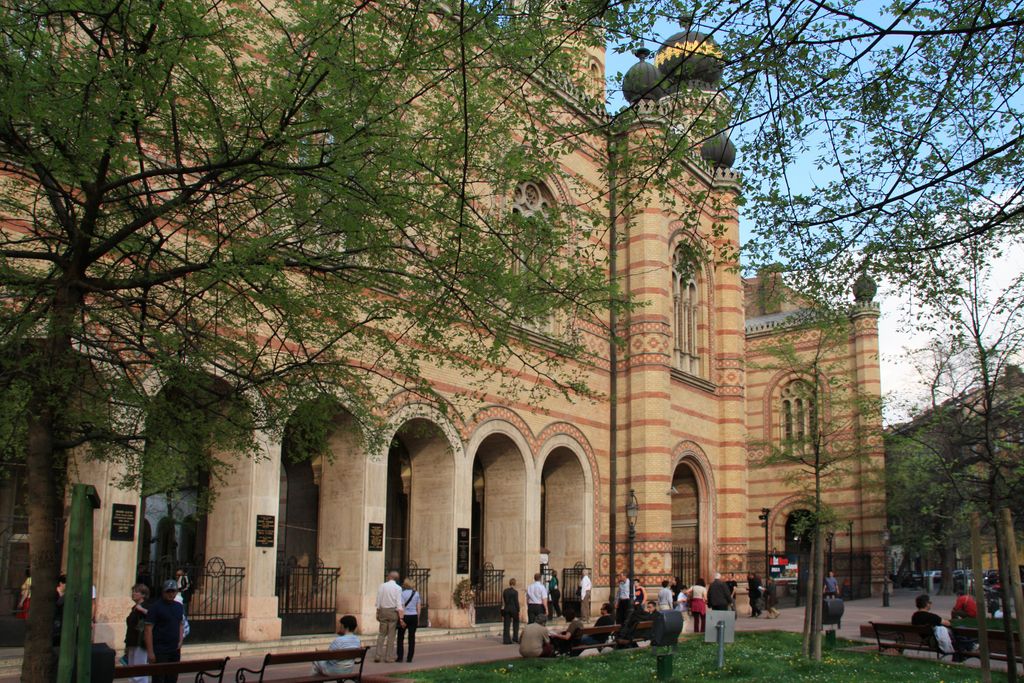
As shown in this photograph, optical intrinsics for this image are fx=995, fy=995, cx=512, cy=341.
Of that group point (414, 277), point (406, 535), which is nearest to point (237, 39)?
point (414, 277)

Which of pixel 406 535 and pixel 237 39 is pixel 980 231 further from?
pixel 406 535

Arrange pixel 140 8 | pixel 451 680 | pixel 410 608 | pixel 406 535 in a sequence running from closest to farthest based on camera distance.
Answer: pixel 140 8, pixel 451 680, pixel 410 608, pixel 406 535

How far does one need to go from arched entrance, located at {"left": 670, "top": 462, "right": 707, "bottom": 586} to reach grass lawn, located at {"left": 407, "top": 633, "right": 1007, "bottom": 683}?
11.2m

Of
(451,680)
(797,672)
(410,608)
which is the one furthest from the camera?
(410,608)

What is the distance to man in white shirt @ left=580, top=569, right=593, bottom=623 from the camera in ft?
70.2

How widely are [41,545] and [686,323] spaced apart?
842 inches

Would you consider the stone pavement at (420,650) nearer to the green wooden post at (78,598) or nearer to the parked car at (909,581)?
the green wooden post at (78,598)

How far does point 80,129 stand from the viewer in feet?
22.5

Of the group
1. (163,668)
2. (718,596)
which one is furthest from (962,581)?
(163,668)

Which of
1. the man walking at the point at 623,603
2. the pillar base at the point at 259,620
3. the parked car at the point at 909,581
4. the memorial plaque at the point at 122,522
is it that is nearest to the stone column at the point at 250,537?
the pillar base at the point at 259,620

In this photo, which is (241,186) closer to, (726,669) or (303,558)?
(726,669)

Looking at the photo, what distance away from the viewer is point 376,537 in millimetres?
17562

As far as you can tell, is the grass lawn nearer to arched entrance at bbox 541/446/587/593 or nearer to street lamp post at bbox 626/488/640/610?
street lamp post at bbox 626/488/640/610

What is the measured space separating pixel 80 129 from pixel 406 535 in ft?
48.9
